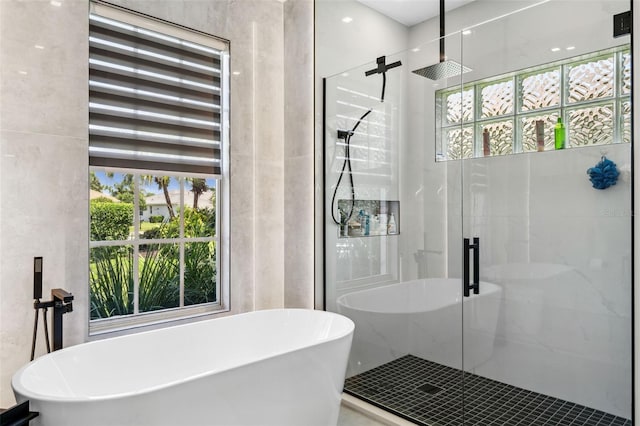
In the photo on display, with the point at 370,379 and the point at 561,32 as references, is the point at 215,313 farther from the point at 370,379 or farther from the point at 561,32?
the point at 561,32

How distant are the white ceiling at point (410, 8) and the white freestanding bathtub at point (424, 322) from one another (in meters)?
2.14

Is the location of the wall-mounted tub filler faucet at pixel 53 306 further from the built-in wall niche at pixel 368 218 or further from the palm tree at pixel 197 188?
the palm tree at pixel 197 188

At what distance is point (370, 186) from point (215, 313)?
1460mm

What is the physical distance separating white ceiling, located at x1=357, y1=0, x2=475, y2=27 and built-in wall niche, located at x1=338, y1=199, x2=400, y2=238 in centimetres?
160

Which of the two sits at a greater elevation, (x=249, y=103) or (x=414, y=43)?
(x=414, y=43)

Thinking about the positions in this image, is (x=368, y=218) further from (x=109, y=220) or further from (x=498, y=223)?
(x=109, y=220)

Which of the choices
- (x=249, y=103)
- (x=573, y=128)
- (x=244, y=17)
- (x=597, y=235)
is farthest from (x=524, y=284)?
(x=244, y=17)

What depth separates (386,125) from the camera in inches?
109

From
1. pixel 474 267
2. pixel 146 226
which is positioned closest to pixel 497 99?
pixel 474 267

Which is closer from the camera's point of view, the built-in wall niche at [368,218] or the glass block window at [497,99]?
the glass block window at [497,99]

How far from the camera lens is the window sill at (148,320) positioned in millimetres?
2666

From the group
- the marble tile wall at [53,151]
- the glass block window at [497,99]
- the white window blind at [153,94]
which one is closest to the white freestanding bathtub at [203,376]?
the marble tile wall at [53,151]

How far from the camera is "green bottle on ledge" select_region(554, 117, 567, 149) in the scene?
→ 200cm

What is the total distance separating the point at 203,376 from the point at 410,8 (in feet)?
10.0
